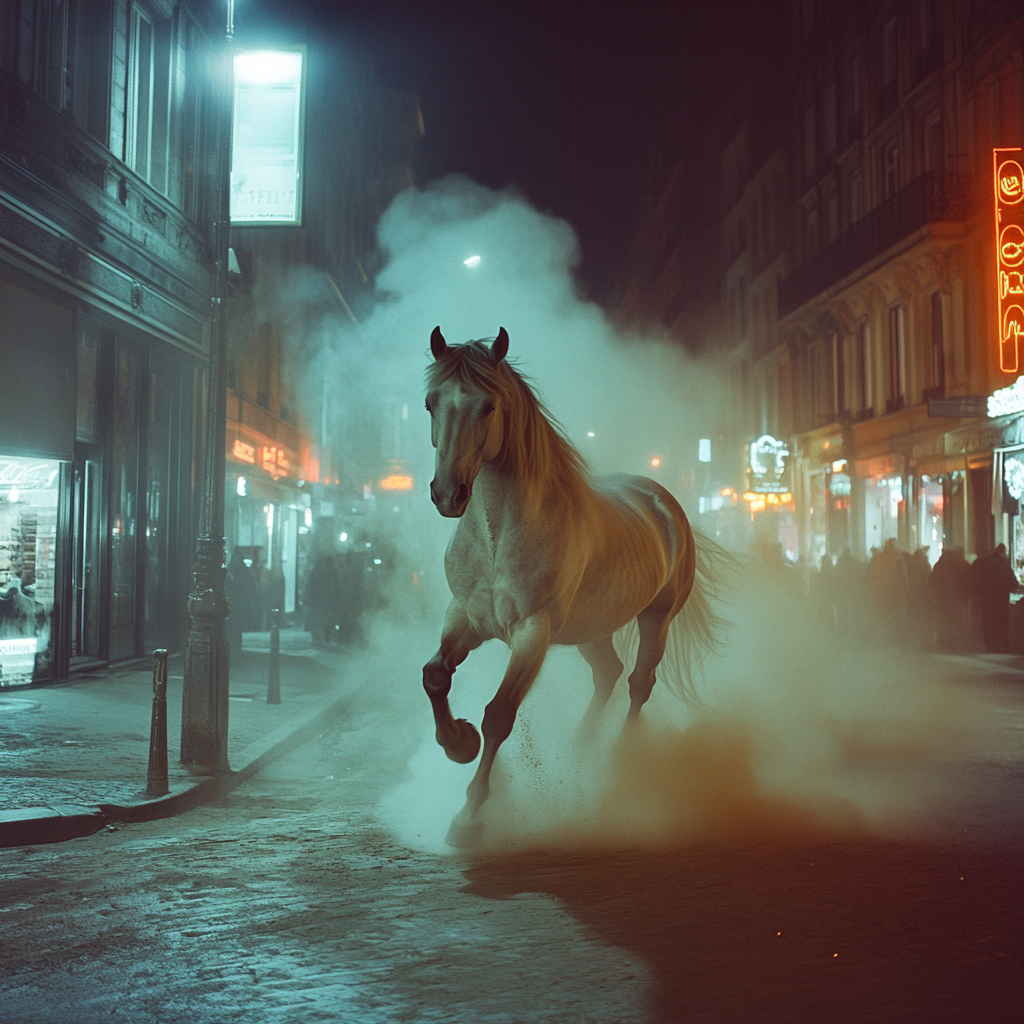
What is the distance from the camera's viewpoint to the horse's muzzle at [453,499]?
495 centimetres

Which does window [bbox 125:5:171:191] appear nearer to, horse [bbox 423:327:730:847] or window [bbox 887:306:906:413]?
horse [bbox 423:327:730:847]

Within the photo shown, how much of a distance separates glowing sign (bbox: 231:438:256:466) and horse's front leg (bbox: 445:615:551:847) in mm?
16497

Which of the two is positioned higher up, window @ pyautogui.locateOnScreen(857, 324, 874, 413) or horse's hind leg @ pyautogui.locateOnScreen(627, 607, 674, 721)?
window @ pyautogui.locateOnScreen(857, 324, 874, 413)

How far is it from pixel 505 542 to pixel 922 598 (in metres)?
16.9

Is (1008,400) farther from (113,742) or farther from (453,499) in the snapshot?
(453,499)

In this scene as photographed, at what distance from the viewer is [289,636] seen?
69.2 ft

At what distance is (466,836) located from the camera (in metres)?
5.29

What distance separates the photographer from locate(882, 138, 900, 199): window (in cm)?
3041

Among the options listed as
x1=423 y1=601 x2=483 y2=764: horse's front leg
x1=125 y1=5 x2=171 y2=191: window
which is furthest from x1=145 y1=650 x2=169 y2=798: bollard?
x1=125 y1=5 x2=171 y2=191: window

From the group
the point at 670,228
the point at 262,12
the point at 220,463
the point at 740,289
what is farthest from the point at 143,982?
the point at 670,228

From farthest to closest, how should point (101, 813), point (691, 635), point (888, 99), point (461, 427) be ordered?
point (888, 99) → point (691, 635) → point (101, 813) → point (461, 427)

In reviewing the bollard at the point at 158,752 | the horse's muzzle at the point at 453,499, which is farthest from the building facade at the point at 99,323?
the horse's muzzle at the point at 453,499

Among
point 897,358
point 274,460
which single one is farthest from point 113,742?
point 897,358

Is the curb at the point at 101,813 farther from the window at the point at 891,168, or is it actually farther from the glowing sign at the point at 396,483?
the glowing sign at the point at 396,483
